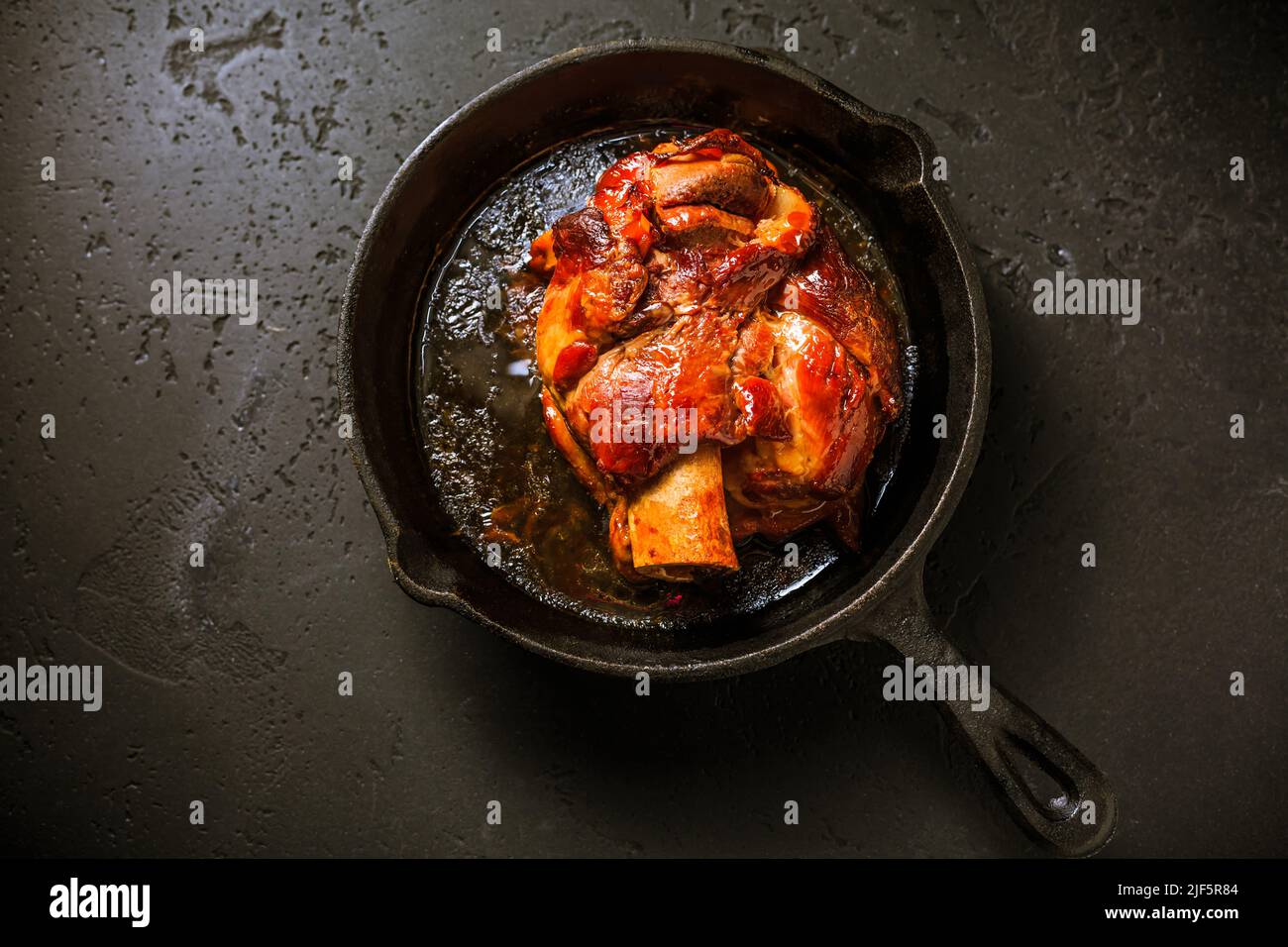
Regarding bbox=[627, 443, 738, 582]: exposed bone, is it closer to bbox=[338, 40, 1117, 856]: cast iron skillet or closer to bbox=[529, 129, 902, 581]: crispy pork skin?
bbox=[529, 129, 902, 581]: crispy pork skin

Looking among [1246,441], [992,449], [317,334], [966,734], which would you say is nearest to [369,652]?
[317,334]

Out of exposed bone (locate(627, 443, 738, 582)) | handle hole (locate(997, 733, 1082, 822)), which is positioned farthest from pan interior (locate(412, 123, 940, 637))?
handle hole (locate(997, 733, 1082, 822))

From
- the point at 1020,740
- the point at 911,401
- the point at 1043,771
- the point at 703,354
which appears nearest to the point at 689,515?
the point at 703,354

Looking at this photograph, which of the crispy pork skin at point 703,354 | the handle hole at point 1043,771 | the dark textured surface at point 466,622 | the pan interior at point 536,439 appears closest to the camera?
the crispy pork skin at point 703,354

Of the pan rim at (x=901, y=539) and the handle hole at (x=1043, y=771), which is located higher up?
the pan rim at (x=901, y=539)

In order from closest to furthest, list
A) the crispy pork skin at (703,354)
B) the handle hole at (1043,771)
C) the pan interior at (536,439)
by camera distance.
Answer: the crispy pork skin at (703,354), the handle hole at (1043,771), the pan interior at (536,439)

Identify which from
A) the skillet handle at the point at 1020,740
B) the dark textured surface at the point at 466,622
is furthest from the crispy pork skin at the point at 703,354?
the dark textured surface at the point at 466,622

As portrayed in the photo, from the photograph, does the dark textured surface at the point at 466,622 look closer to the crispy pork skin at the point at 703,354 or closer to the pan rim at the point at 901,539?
the pan rim at the point at 901,539
